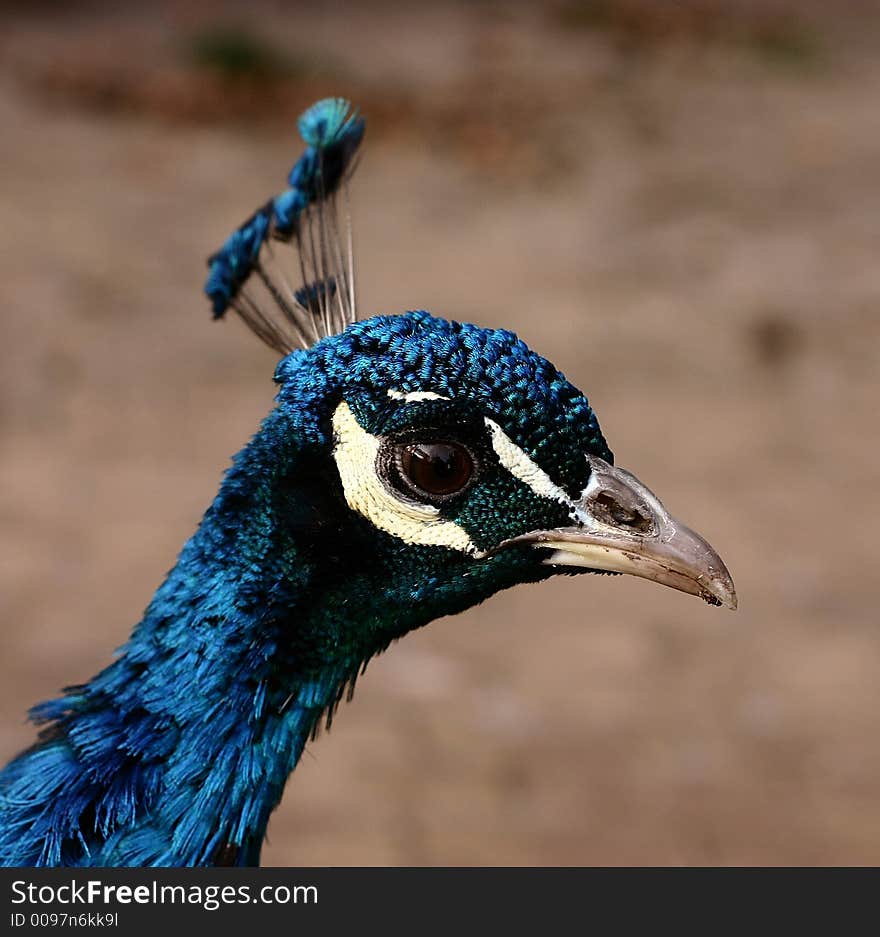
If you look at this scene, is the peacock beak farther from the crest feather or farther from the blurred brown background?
the blurred brown background

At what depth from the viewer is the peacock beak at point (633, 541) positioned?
56.7 inches

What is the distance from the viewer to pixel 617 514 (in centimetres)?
145

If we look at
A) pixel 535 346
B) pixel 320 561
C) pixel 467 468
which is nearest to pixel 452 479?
pixel 467 468

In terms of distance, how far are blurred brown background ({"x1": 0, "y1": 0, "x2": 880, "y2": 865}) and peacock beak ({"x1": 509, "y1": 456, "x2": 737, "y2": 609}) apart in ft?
5.63

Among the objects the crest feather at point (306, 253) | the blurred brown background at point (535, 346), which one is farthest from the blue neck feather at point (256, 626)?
the blurred brown background at point (535, 346)

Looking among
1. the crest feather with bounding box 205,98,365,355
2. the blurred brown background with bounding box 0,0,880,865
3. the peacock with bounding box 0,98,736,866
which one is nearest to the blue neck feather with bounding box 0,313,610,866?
the peacock with bounding box 0,98,736,866

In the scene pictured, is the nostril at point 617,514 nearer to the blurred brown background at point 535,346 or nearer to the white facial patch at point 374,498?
the white facial patch at point 374,498

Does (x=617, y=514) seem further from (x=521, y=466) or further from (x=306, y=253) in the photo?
(x=306, y=253)

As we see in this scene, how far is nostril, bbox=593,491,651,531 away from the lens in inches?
57.1

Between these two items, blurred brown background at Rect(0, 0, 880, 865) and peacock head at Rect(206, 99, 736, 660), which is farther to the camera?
blurred brown background at Rect(0, 0, 880, 865)

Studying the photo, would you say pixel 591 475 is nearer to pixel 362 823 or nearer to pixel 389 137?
pixel 362 823

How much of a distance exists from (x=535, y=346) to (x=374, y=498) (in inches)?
144
